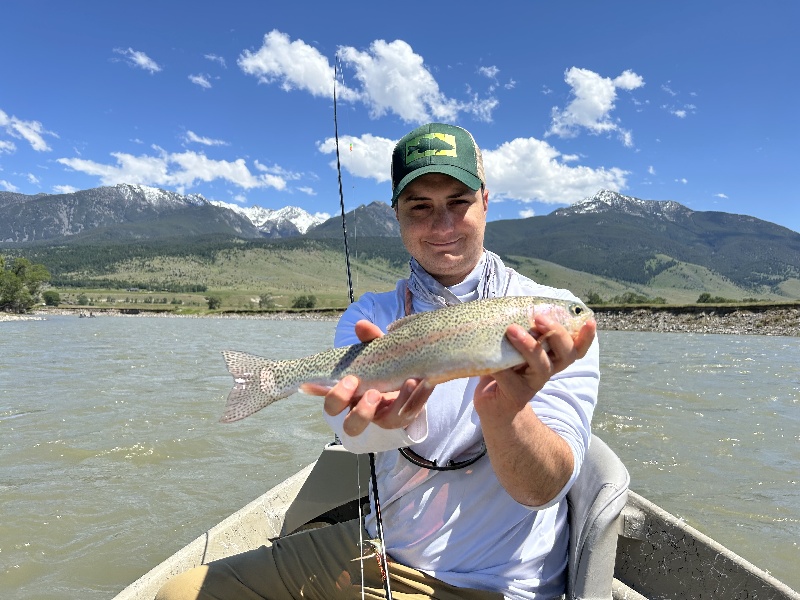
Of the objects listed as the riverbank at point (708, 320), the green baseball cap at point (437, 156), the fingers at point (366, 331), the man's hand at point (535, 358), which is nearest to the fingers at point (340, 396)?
the fingers at point (366, 331)

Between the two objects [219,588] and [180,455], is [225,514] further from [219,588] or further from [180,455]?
[219,588]

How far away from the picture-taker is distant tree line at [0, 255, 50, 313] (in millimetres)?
104125

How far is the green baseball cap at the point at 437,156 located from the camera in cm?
351

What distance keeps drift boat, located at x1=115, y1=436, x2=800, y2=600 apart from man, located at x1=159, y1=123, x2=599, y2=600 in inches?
8.8

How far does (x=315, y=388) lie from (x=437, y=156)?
1638 millimetres

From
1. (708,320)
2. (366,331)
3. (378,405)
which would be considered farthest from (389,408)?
(708,320)

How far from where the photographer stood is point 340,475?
19.2 feet

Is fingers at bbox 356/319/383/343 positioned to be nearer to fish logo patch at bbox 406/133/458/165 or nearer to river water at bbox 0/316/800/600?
fish logo patch at bbox 406/133/458/165

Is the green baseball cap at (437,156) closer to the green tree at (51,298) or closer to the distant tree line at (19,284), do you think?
the distant tree line at (19,284)

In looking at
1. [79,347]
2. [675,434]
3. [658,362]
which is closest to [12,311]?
[79,347]

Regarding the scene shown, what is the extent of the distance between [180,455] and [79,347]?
32.7 meters

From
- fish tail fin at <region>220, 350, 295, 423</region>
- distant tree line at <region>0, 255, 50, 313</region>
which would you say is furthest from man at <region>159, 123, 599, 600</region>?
distant tree line at <region>0, 255, 50, 313</region>

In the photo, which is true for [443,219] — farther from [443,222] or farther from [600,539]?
[600,539]

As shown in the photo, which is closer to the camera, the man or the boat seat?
the man
